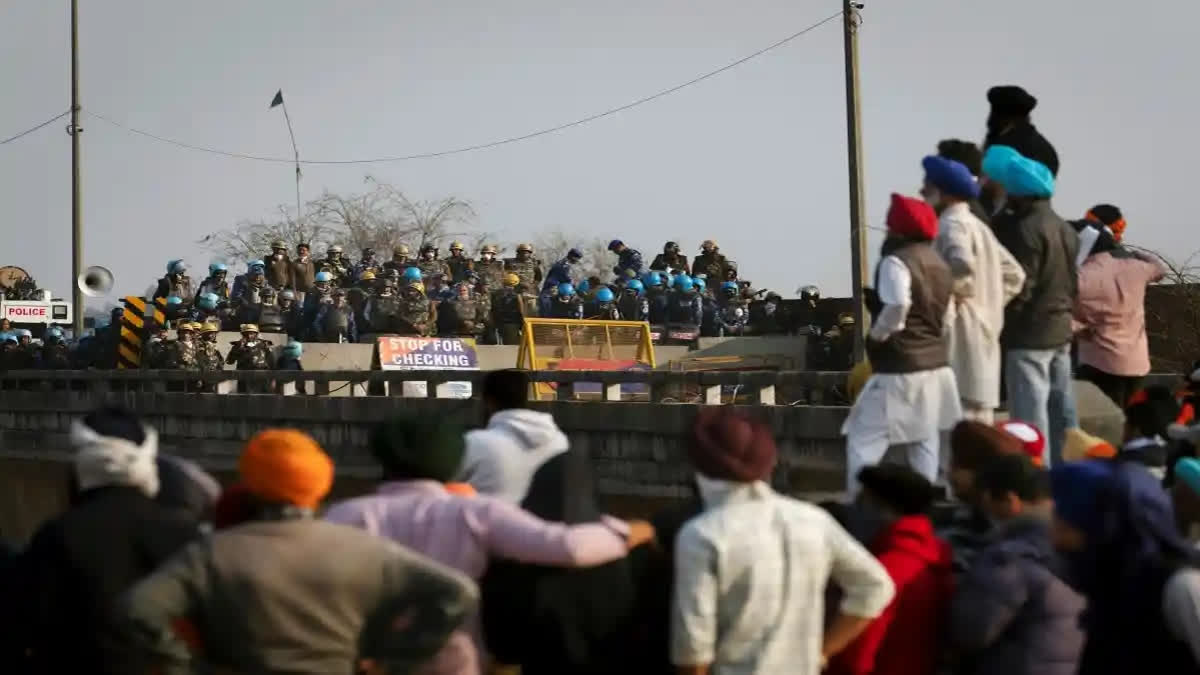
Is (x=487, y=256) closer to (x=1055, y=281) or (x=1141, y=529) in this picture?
(x=1055, y=281)

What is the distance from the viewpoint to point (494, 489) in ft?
25.9

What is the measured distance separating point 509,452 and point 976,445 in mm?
1766

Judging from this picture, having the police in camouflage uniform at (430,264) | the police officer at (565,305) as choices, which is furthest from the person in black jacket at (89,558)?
the police in camouflage uniform at (430,264)

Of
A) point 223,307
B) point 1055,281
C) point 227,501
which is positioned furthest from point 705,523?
point 223,307

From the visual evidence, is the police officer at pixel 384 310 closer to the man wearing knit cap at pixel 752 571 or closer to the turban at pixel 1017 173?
the turban at pixel 1017 173

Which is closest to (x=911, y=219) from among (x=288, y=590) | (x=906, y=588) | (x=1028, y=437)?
(x=1028, y=437)

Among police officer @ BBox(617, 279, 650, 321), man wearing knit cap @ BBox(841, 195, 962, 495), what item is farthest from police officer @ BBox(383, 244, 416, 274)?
man wearing knit cap @ BBox(841, 195, 962, 495)

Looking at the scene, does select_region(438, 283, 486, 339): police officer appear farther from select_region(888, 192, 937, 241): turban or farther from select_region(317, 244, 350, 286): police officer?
select_region(888, 192, 937, 241): turban

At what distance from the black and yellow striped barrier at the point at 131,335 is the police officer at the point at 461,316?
5301mm

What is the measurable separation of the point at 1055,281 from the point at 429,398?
39.6 feet

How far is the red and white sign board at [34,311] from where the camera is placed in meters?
42.1

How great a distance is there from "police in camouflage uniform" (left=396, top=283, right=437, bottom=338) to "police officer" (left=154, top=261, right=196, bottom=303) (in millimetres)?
5019

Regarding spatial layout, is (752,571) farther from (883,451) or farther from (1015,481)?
(883,451)

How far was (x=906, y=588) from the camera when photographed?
22.4 ft
